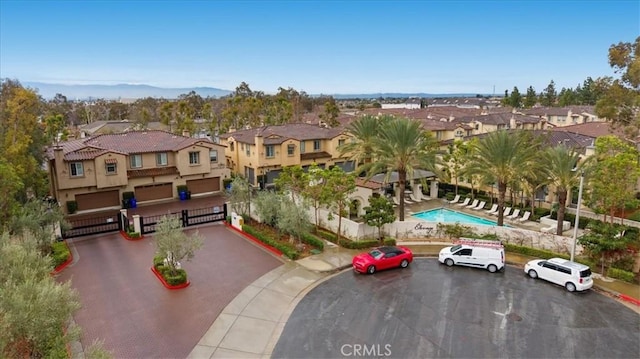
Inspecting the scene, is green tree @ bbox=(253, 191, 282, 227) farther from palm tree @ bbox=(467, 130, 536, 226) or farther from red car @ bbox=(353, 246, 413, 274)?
palm tree @ bbox=(467, 130, 536, 226)

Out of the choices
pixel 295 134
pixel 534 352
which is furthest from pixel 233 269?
pixel 295 134

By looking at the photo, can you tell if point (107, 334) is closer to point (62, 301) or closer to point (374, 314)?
→ point (62, 301)

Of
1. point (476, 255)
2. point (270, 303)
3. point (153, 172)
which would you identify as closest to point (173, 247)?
point (270, 303)

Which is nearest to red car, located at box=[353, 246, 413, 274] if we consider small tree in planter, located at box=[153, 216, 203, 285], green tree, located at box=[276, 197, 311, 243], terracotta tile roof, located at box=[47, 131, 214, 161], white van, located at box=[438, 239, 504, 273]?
white van, located at box=[438, 239, 504, 273]

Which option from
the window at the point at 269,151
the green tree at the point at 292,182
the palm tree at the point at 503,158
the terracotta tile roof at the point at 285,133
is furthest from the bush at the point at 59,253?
the palm tree at the point at 503,158

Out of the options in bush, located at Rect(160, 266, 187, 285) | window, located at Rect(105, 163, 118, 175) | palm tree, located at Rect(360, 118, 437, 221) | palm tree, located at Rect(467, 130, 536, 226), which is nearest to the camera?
bush, located at Rect(160, 266, 187, 285)

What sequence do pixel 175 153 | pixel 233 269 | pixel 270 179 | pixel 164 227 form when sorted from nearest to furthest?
1. pixel 164 227
2. pixel 233 269
3. pixel 175 153
4. pixel 270 179

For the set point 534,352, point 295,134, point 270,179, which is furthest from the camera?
point 295,134

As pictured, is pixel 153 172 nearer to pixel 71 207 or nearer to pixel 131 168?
pixel 131 168
